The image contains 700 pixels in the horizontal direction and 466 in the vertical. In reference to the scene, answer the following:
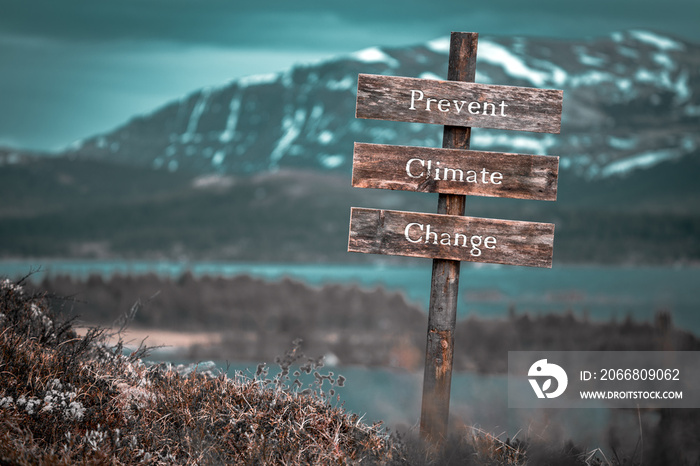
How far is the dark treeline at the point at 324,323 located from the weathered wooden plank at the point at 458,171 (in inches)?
1762

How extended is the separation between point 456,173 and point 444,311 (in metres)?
1.21

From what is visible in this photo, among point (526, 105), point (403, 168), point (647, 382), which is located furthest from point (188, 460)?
point (647, 382)

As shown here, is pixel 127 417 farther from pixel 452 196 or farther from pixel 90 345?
pixel 452 196

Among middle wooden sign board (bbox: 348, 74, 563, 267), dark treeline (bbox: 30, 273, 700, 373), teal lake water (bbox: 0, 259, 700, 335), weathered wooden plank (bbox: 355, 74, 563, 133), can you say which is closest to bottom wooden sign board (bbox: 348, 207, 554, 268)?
middle wooden sign board (bbox: 348, 74, 563, 267)

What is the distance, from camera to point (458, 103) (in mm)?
6668

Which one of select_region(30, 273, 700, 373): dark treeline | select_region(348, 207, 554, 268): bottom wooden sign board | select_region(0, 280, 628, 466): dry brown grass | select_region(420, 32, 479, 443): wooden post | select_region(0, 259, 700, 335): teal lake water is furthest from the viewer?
select_region(0, 259, 700, 335): teal lake water

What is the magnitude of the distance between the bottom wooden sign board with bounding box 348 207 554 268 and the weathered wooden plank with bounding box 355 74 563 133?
859 mm

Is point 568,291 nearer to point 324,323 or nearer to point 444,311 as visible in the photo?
point 324,323

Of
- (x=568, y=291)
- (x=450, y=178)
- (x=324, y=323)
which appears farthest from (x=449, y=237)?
(x=568, y=291)

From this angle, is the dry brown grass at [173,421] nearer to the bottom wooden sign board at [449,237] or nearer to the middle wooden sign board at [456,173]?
the bottom wooden sign board at [449,237]

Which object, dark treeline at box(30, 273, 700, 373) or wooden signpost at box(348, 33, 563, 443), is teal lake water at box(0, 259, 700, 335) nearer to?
dark treeline at box(30, 273, 700, 373)

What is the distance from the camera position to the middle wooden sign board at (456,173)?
664cm

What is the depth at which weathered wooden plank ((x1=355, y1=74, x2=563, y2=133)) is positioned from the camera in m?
6.66

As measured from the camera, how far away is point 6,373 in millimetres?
5859
